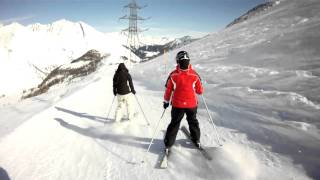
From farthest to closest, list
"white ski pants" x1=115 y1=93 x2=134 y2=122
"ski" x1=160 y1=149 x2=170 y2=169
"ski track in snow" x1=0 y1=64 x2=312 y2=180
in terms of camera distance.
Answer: "white ski pants" x1=115 y1=93 x2=134 y2=122 < "ski" x1=160 y1=149 x2=170 y2=169 < "ski track in snow" x1=0 y1=64 x2=312 y2=180

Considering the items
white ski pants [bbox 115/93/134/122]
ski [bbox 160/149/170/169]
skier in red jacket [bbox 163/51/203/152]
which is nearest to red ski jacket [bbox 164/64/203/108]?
skier in red jacket [bbox 163/51/203/152]

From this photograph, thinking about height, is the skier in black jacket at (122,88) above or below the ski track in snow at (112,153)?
above

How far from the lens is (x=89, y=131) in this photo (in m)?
11.0

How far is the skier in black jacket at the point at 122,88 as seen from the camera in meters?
11.0

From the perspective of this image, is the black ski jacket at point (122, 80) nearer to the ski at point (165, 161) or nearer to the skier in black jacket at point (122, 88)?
the skier in black jacket at point (122, 88)

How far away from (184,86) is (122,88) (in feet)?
14.3

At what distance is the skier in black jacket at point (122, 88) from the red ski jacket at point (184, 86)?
391 cm

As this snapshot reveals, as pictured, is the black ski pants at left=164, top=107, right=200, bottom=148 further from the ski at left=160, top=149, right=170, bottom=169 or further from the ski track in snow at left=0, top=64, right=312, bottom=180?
the ski track in snow at left=0, top=64, right=312, bottom=180

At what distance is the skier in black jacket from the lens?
1102 centimetres

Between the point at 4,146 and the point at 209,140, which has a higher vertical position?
the point at 209,140

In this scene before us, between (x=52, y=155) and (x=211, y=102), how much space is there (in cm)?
720

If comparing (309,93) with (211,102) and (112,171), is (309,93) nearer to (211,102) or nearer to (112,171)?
(211,102)

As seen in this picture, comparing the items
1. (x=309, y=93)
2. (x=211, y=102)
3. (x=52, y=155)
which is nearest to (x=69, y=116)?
(x=52, y=155)

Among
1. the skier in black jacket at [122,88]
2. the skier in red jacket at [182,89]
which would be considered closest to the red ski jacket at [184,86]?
the skier in red jacket at [182,89]
